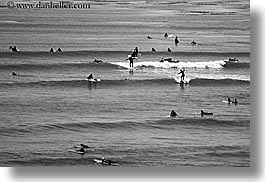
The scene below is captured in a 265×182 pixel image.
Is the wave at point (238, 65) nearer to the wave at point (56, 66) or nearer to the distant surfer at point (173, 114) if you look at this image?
the distant surfer at point (173, 114)

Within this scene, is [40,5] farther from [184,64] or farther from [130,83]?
[184,64]

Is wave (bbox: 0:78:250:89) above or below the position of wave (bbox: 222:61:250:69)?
below

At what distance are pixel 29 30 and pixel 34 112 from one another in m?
0.48

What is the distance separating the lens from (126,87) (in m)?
3.85

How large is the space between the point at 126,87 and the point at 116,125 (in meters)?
0.23

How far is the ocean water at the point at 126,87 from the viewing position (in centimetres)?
376

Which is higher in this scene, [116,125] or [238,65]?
[238,65]

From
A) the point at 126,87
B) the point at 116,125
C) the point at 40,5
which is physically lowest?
the point at 116,125

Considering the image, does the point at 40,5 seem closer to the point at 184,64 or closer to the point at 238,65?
the point at 184,64

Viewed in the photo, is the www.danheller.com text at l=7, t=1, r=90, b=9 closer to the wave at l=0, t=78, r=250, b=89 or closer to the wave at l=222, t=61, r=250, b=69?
the wave at l=0, t=78, r=250, b=89

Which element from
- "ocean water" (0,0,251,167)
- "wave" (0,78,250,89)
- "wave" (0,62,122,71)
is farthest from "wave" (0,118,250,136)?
"wave" (0,62,122,71)

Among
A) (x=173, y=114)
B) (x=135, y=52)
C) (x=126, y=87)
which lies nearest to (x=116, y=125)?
(x=126, y=87)

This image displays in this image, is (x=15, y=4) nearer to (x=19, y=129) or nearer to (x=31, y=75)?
(x=31, y=75)

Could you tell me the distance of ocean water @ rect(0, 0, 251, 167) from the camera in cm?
376
